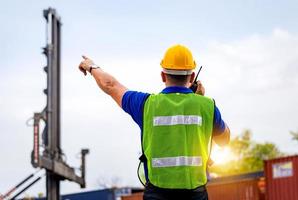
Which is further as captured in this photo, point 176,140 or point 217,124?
point 217,124

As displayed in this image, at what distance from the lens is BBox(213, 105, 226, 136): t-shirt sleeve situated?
4887 millimetres

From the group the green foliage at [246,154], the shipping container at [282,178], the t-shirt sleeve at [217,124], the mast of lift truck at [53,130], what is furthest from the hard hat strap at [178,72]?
the green foliage at [246,154]

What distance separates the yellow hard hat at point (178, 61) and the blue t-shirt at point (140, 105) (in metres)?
0.11

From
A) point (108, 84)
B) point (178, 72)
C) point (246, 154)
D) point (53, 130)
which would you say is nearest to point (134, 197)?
point (53, 130)

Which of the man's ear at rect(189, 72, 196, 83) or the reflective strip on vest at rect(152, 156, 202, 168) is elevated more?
the man's ear at rect(189, 72, 196, 83)

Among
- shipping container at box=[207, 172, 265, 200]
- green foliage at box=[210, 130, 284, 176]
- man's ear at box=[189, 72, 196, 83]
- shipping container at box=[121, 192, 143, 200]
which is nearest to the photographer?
man's ear at box=[189, 72, 196, 83]

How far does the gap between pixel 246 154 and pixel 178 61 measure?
75.6m

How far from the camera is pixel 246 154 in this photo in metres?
79.5

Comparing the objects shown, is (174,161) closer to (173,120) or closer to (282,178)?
(173,120)

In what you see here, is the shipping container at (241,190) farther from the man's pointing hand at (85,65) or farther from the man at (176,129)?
the man at (176,129)

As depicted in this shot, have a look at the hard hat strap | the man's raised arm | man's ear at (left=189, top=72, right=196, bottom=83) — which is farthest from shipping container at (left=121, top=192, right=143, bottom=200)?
the hard hat strap

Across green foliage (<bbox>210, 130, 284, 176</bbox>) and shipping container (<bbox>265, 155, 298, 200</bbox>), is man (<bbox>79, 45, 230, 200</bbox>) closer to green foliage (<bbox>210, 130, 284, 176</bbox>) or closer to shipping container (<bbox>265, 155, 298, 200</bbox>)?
shipping container (<bbox>265, 155, 298, 200</bbox>)

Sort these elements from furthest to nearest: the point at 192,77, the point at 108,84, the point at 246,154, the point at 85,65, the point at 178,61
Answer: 1. the point at 246,154
2. the point at 85,65
3. the point at 108,84
4. the point at 192,77
5. the point at 178,61

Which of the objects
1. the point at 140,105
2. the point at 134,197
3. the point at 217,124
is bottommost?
the point at 134,197
